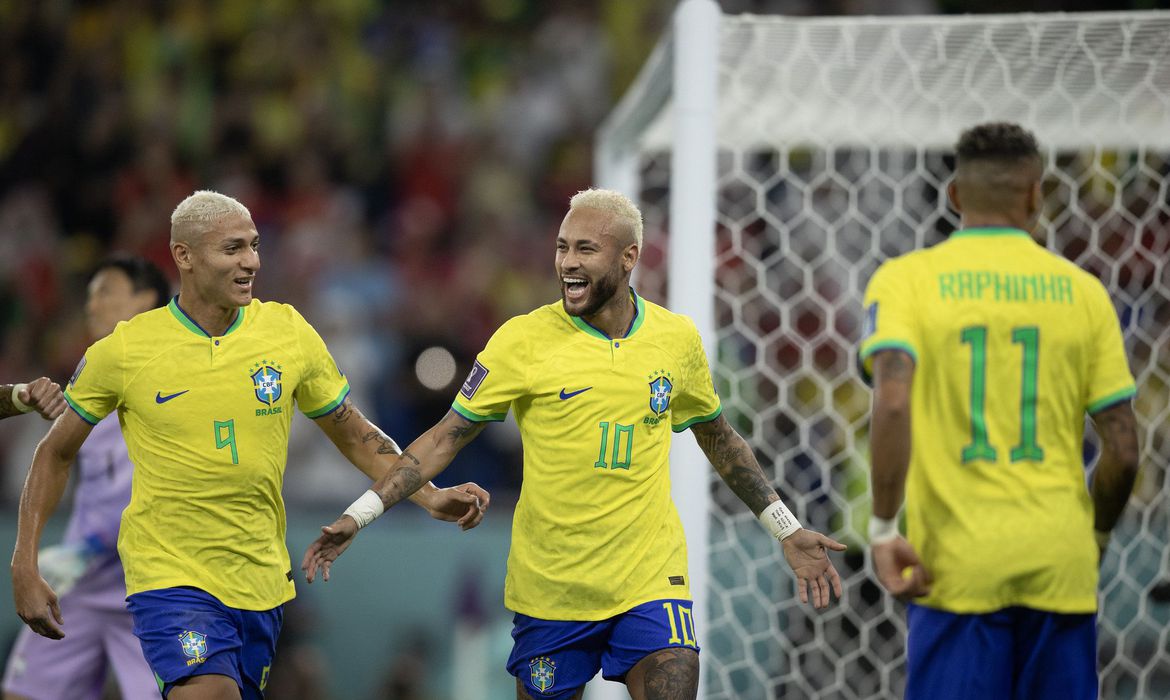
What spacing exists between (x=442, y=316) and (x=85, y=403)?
471 cm

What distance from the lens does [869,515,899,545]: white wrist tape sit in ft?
10.00

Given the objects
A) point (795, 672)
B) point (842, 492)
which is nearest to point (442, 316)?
point (842, 492)

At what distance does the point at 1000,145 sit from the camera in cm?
309

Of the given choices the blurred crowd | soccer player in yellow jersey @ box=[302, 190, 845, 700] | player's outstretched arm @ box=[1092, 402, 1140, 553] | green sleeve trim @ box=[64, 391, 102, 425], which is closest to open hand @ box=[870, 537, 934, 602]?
player's outstretched arm @ box=[1092, 402, 1140, 553]

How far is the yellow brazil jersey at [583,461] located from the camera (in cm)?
365

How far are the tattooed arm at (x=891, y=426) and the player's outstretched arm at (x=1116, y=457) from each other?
52cm

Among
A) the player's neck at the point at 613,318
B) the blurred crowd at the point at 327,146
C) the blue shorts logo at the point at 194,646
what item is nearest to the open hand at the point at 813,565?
the player's neck at the point at 613,318

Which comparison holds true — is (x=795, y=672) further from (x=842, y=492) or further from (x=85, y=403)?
(x=85, y=403)

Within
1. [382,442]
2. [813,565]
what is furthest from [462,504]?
[813,565]

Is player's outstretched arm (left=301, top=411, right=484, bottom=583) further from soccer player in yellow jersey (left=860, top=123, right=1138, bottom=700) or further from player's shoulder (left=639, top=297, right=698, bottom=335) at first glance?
soccer player in yellow jersey (left=860, top=123, right=1138, bottom=700)

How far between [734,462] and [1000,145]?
1.29m

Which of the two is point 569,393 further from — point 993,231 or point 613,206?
point 993,231

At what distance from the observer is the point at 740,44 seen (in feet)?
16.8

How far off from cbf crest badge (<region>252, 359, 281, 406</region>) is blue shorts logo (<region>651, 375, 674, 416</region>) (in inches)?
43.1
